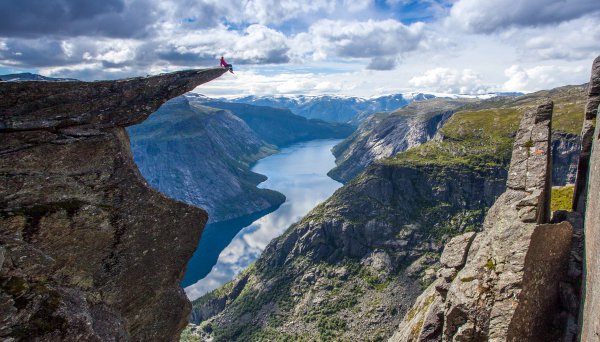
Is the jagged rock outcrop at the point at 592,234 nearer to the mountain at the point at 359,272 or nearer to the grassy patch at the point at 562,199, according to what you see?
the grassy patch at the point at 562,199

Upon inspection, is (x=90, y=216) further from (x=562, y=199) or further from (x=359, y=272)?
(x=359, y=272)

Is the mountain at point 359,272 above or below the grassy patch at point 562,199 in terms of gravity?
below

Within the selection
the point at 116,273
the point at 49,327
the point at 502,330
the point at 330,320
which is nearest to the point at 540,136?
the point at 502,330

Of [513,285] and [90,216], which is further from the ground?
[90,216]

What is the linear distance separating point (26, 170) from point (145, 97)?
18.9ft

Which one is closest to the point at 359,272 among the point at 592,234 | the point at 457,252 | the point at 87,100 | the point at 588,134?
the point at 457,252

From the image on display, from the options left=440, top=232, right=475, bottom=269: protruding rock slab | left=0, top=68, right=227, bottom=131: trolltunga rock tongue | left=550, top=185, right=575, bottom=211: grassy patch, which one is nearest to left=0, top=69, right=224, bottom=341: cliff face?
left=0, top=68, right=227, bottom=131: trolltunga rock tongue

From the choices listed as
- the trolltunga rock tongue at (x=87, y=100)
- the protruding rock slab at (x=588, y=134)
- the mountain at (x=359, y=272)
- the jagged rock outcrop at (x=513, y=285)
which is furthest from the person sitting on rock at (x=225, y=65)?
the mountain at (x=359, y=272)

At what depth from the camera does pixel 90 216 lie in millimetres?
16047

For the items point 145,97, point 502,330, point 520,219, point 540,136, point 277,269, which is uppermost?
point 145,97

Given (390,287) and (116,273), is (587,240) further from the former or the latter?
(390,287)

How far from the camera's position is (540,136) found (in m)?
21.2

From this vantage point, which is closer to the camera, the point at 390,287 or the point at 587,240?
the point at 587,240

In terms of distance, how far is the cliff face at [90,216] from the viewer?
13758 millimetres
